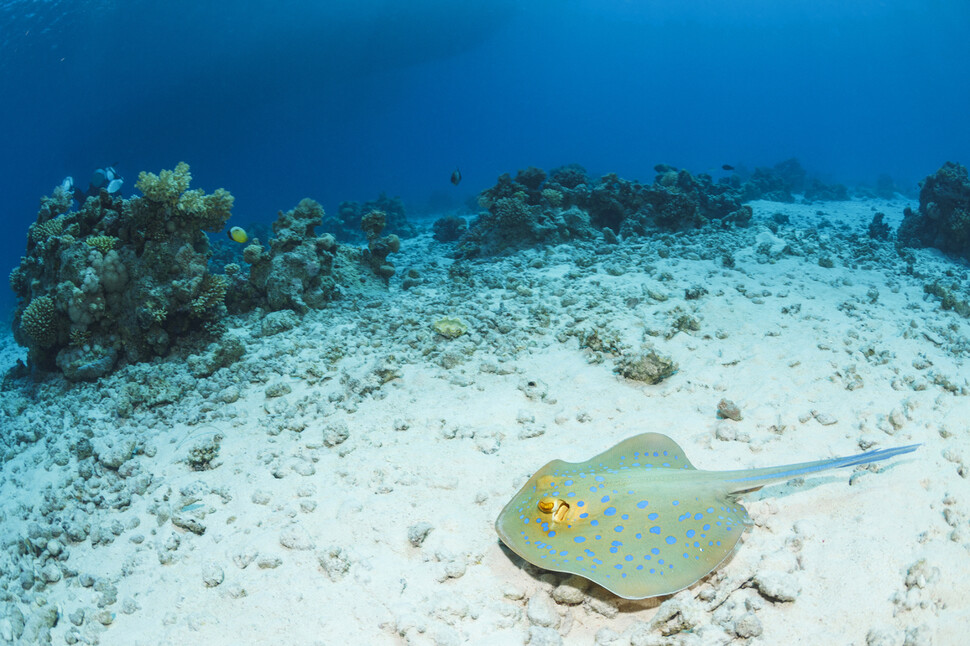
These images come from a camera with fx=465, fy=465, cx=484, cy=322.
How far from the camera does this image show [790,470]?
117 inches

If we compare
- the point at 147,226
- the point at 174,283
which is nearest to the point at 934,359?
the point at 174,283

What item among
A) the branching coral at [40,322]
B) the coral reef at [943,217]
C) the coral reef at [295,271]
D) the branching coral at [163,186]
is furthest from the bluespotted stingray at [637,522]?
the coral reef at [943,217]

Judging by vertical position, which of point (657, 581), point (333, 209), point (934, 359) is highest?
point (657, 581)

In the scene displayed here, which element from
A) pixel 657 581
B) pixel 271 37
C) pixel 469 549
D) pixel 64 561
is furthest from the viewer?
pixel 271 37

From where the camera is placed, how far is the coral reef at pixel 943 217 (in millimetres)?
11094

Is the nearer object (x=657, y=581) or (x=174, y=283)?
(x=657, y=581)

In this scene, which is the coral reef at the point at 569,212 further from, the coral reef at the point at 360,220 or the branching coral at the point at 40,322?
the coral reef at the point at 360,220

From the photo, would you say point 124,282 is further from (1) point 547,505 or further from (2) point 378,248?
(1) point 547,505

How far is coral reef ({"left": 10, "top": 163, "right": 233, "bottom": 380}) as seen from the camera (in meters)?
6.80

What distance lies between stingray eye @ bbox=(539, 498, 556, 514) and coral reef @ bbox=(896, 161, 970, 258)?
1331cm

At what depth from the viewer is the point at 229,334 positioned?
7.23 meters

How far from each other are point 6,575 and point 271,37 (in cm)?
5051

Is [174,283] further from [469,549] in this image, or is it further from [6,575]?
[469,549]

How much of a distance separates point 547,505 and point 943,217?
1458 centimetres
